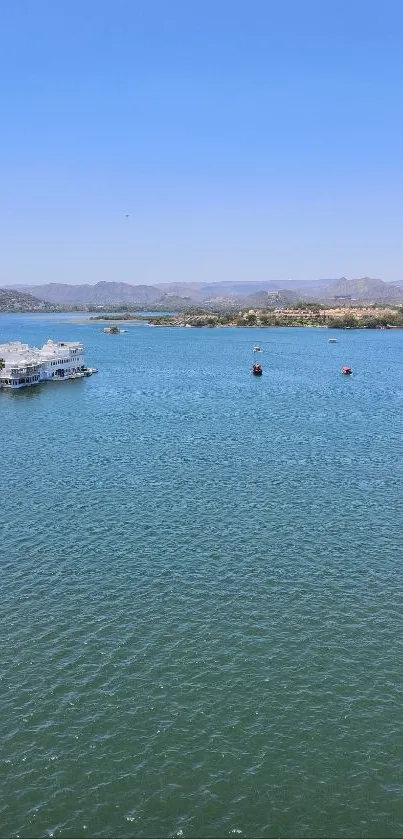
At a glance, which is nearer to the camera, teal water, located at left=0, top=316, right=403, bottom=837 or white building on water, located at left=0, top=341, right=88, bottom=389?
teal water, located at left=0, top=316, right=403, bottom=837

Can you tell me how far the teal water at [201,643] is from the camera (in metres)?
29.1

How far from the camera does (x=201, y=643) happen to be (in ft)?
134

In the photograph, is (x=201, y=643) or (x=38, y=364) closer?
(x=201, y=643)

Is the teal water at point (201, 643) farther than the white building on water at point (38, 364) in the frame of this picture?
No

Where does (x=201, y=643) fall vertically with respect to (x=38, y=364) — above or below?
below

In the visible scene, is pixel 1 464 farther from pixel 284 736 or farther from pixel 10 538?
pixel 284 736

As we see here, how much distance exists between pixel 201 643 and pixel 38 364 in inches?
4715

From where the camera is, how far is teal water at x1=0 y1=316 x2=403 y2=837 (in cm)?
2908

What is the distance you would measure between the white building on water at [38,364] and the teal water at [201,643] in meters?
62.7

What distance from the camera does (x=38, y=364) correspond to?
151 m

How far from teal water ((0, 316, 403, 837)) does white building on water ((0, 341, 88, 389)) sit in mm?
62722

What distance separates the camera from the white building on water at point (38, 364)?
144m

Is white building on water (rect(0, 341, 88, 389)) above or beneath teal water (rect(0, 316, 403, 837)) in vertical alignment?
above

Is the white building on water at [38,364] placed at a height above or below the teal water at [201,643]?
above
